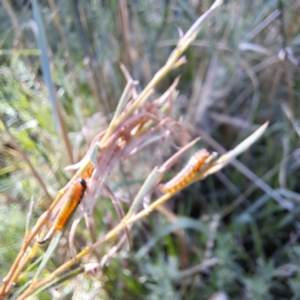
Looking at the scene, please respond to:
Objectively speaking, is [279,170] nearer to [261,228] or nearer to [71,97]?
[261,228]

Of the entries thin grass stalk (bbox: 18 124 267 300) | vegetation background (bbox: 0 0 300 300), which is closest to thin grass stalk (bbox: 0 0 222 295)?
thin grass stalk (bbox: 18 124 267 300)

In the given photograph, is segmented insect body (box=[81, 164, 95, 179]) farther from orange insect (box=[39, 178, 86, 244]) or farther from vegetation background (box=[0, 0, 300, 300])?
vegetation background (box=[0, 0, 300, 300])

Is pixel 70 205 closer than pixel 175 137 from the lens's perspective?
Yes

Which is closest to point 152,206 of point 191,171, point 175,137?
point 191,171

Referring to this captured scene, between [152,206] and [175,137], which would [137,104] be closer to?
[152,206]

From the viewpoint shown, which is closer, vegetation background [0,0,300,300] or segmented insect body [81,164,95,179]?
segmented insect body [81,164,95,179]

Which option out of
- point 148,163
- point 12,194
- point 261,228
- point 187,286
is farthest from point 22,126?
point 261,228
